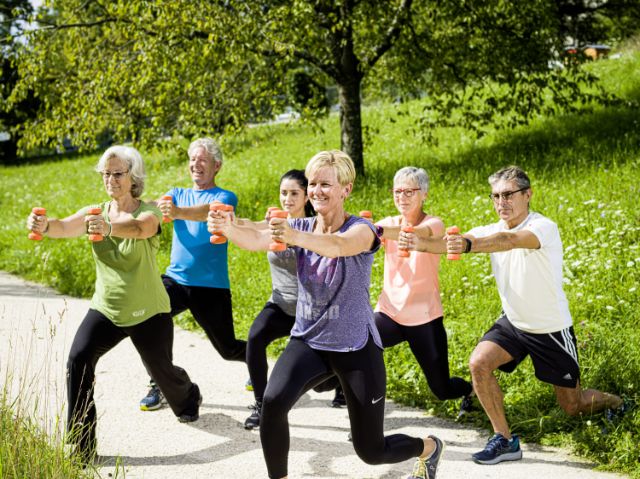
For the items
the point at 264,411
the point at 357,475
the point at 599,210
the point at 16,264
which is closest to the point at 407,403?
the point at 357,475

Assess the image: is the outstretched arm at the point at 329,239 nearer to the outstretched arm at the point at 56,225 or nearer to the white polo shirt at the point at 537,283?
the white polo shirt at the point at 537,283

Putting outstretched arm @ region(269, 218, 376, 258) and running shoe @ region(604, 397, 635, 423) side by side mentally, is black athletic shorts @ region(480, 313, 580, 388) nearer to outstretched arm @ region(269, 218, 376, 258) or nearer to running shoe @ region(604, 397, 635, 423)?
running shoe @ region(604, 397, 635, 423)

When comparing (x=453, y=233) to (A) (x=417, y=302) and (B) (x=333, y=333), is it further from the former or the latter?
(A) (x=417, y=302)

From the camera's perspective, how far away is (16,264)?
13.0m

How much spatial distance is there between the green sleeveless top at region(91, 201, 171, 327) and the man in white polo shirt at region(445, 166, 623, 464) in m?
2.21

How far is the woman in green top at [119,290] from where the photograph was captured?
5.02m

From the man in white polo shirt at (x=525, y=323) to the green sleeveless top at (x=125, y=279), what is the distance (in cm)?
221

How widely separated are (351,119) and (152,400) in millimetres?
8416

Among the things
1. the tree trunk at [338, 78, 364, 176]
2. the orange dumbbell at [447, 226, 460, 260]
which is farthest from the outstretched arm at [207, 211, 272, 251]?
the tree trunk at [338, 78, 364, 176]

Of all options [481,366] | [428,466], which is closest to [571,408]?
[481,366]

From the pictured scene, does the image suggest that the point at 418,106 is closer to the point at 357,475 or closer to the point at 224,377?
the point at 224,377

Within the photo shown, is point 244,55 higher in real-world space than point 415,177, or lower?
higher

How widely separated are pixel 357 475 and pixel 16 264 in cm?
980

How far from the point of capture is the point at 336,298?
4109 mm
